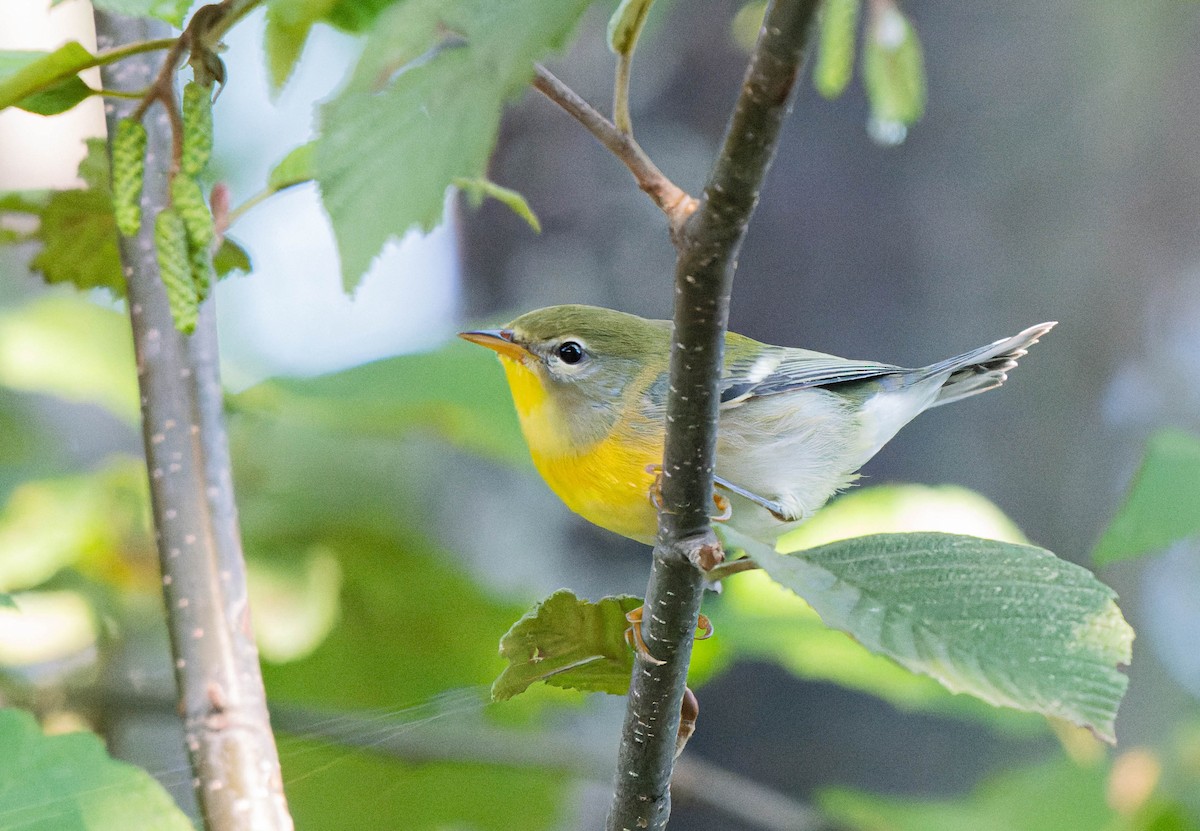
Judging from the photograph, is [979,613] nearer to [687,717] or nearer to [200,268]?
[687,717]

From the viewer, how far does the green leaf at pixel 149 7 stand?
2.46 ft

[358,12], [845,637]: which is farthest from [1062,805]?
[358,12]

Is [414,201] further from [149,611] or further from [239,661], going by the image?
[149,611]

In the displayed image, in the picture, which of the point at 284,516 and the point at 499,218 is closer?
the point at 284,516

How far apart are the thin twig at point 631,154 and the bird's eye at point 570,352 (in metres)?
0.84

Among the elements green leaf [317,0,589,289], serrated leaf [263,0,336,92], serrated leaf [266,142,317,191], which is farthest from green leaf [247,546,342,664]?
green leaf [317,0,589,289]

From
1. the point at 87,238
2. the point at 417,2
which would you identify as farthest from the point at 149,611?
the point at 417,2

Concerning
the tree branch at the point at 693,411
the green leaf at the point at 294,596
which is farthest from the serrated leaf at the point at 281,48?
the green leaf at the point at 294,596

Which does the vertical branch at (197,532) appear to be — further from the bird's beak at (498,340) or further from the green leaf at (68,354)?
the green leaf at (68,354)

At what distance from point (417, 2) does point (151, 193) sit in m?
0.75

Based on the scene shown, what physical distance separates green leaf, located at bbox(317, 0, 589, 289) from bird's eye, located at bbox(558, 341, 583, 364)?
105 cm

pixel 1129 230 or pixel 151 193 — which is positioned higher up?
pixel 151 193

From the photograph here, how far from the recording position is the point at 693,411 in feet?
1.92

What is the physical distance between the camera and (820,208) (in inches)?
134
